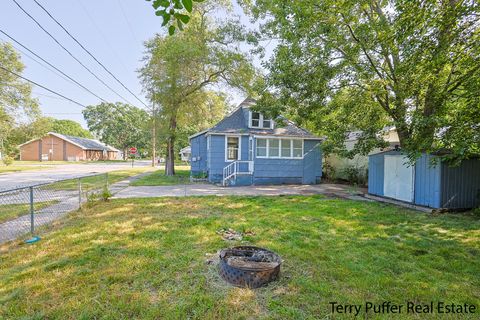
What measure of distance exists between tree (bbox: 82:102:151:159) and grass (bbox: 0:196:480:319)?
53.4 meters

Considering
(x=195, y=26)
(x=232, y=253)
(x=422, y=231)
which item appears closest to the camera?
(x=232, y=253)

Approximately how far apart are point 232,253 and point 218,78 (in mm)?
15825

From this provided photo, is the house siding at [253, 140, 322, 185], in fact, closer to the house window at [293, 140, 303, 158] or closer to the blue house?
the blue house

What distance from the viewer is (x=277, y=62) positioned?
9562mm

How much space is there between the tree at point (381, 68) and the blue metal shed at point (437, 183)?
116cm

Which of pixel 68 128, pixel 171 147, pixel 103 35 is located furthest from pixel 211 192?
pixel 68 128

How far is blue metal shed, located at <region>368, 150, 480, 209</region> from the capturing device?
24.2 feet

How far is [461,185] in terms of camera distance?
757 cm

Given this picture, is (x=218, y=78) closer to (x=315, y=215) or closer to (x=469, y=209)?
(x=315, y=215)

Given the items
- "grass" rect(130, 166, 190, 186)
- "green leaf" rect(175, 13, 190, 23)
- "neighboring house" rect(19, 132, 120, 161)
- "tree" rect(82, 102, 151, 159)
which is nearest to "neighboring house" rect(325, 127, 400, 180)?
"grass" rect(130, 166, 190, 186)

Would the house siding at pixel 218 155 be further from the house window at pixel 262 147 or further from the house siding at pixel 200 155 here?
the house siding at pixel 200 155

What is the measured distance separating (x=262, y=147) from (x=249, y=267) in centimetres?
1086

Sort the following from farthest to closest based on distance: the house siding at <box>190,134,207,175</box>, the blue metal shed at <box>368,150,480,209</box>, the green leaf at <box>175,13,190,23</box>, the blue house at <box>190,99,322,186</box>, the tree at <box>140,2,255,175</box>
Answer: the house siding at <box>190,134,207,175</box> < the tree at <box>140,2,255,175</box> < the blue house at <box>190,99,322,186</box> < the blue metal shed at <box>368,150,480,209</box> < the green leaf at <box>175,13,190,23</box>

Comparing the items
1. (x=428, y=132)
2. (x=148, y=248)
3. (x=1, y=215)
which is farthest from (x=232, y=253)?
(x=1, y=215)
